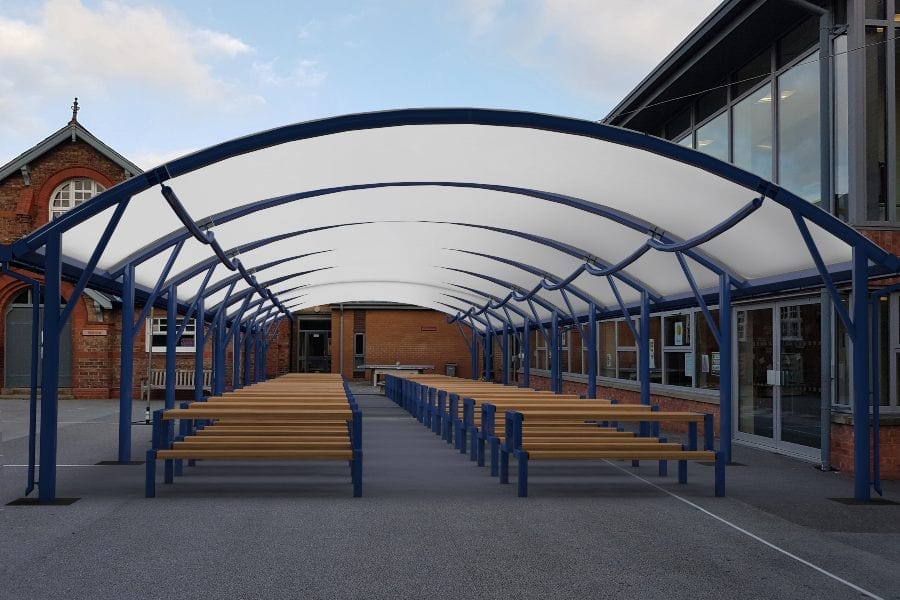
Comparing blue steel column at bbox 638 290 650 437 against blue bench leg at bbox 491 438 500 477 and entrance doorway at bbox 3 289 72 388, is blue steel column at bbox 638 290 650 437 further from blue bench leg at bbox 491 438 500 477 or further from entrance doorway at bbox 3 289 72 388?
entrance doorway at bbox 3 289 72 388

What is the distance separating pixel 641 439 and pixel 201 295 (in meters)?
8.52

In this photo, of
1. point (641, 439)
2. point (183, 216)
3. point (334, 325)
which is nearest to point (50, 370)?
Result: point (183, 216)

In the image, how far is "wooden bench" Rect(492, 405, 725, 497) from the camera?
9.08m

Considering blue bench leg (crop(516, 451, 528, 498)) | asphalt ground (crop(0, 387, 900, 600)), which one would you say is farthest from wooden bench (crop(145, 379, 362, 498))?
blue bench leg (crop(516, 451, 528, 498))

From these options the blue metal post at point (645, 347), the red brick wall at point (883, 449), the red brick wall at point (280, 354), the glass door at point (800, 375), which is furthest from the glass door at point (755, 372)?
the red brick wall at point (280, 354)

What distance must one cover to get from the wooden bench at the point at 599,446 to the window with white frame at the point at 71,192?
2231 centimetres

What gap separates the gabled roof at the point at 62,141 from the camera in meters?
27.9

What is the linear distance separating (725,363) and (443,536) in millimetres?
6121

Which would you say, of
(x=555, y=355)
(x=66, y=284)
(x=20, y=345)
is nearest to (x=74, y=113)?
(x=66, y=284)

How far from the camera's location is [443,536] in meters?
7.00

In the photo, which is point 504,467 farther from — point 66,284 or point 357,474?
point 66,284

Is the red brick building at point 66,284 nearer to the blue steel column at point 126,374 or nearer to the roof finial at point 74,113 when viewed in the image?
the roof finial at point 74,113

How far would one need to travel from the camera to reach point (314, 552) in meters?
6.41

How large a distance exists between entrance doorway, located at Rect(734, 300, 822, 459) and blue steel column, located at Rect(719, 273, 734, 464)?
4.30 feet
